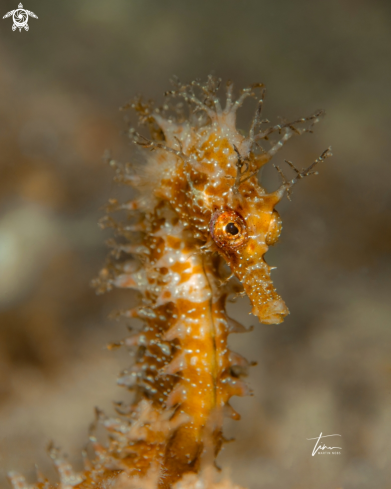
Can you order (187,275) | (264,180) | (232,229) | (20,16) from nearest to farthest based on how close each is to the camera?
(232,229) → (187,275) → (20,16) → (264,180)

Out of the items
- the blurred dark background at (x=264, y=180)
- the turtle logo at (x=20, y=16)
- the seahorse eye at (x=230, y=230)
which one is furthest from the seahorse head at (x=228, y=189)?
the turtle logo at (x=20, y=16)

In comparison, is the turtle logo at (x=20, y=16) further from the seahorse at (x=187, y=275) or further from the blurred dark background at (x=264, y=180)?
the seahorse at (x=187, y=275)

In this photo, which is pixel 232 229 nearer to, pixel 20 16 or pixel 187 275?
pixel 187 275

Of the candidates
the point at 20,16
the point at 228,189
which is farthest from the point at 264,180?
the point at 20,16

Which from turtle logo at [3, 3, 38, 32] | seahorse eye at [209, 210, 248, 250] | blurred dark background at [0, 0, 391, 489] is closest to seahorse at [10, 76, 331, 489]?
seahorse eye at [209, 210, 248, 250]

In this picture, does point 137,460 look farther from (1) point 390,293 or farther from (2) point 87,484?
(1) point 390,293

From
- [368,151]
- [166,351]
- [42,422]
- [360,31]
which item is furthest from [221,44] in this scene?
[42,422]
